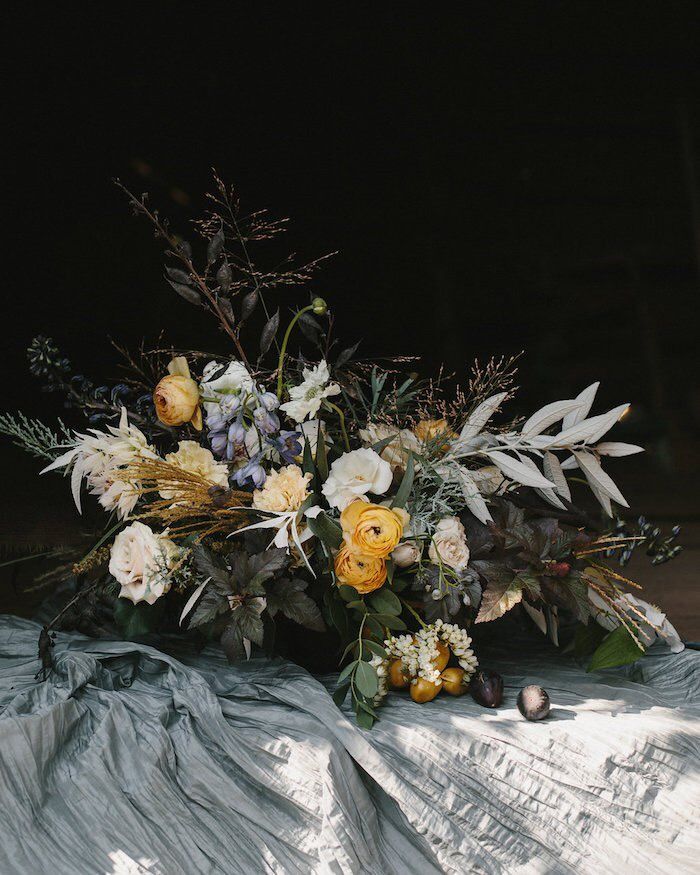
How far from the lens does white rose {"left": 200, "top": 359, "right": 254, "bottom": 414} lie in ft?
4.37

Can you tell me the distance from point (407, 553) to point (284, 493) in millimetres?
196

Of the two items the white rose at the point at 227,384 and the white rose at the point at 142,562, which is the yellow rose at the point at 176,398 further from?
the white rose at the point at 142,562

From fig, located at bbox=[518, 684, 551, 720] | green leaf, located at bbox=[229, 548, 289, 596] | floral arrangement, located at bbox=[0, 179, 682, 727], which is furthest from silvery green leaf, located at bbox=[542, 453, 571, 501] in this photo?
green leaf, located at bbox=[229, 548, 289, 596]

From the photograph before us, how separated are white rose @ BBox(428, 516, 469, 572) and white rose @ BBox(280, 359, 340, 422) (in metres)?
0.25

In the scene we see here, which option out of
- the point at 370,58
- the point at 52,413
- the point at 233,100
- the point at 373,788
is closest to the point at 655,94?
the point at 370,58

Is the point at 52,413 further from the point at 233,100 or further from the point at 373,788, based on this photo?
the point at 373,788

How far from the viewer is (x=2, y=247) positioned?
275 centimetres

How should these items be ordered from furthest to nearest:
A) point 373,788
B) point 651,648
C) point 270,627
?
point 651,648 < point 270,627 < point 373,788

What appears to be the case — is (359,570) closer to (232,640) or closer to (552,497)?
(232,640)

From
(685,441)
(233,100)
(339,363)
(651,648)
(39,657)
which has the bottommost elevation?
(685,441)

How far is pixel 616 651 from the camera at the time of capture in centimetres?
135

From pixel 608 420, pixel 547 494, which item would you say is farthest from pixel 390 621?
pixel 608 420

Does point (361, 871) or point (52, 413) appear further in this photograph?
point (52, 413)

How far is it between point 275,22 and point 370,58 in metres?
0.33
